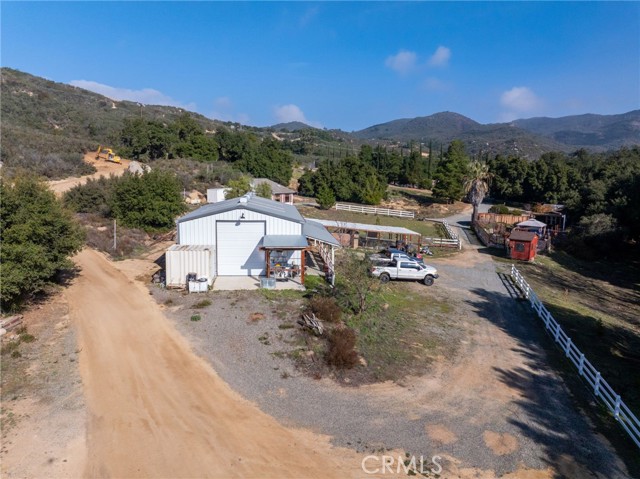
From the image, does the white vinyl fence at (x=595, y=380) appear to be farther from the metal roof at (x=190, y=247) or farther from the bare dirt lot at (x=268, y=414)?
the metal roof at (x=190, y=247)

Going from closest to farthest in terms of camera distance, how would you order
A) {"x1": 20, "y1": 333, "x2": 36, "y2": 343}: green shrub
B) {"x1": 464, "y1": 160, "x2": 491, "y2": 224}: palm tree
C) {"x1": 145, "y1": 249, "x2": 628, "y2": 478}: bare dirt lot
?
{"x1": 145, "y1": 249, "x2": 628, "y2": 478}: bare dirt lot
{"x1": 20, "y1": 333, "x2": 36, "y2": 343}: green shrub
{"x1": 464, "y1": 160, "x2": 491, "y2": 224}: palm tree

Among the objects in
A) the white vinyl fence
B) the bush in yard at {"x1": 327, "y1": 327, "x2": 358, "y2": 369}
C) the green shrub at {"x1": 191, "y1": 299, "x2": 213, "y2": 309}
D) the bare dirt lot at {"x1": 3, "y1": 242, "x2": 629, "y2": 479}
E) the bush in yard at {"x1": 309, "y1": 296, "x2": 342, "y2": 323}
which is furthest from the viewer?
the green shrub at {"x1": 191, "y1": 299, "x2": 213, "y2": 309}

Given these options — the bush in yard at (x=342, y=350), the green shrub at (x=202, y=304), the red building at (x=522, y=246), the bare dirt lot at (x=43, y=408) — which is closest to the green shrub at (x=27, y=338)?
the bare dirt lot at (x=43, y=408)

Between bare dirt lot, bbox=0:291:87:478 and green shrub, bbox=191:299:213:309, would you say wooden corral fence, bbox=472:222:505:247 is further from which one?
bare dirt lot, bbox=0:291:87:478

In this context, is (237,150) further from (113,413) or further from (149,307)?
(113,413)

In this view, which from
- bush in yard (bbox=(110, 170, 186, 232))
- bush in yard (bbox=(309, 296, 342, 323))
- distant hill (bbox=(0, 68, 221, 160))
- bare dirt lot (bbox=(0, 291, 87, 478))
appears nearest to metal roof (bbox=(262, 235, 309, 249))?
bush in yard (bbox=(309, 296, 342, 323))

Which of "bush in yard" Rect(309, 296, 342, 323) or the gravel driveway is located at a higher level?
"bush in yard" Rect(309, 296, 342, 323)
